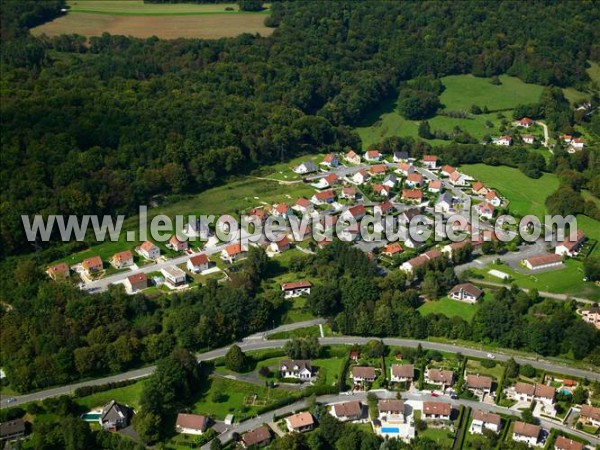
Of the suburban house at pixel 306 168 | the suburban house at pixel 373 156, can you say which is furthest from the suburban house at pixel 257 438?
the suburban house at pixel 373 156

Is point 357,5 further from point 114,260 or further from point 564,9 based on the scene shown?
point 114,260

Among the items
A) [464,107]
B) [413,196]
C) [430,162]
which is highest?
[464,107]

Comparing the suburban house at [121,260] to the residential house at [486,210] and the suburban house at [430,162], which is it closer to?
the residential house at [486,210]

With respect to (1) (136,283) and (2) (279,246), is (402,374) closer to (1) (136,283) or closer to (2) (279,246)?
(2) (279,246)

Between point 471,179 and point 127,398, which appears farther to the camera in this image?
point 471,179

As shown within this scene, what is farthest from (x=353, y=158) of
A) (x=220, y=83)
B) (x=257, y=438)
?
(x=257, y=438)

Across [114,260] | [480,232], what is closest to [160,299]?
[114,260]

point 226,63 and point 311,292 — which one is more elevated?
point 226,63
